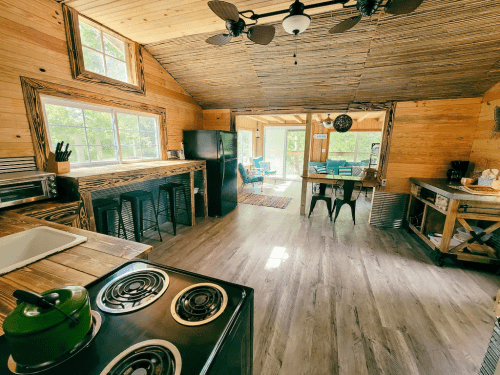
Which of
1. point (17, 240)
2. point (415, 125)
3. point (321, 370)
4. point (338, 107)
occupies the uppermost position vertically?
point (338, 107)

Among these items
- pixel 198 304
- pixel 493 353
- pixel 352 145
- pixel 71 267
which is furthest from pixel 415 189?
pixel 352 145

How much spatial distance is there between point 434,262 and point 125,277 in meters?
3.64

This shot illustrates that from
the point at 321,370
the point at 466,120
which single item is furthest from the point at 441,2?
the point at 321,370

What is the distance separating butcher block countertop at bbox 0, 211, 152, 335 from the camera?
2.79 feet

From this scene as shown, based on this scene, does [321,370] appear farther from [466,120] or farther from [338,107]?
[466,120]

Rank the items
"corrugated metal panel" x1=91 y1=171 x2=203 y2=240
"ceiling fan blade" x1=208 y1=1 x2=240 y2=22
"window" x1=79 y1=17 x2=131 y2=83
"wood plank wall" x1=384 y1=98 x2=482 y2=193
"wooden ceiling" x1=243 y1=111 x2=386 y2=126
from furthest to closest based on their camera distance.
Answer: "wooden ceiling" x1=243 y1=111 x2=386 y2=126
"wood plank wall" x1=384 y1=98 x2=482 y2=193
"corrugated metal panel" x1=91 y1=171 x2=203 y2=240
"window" x1=79 y1=17 x2=131 y2=83
"ceiling fan blade" x1=208 y1=1 x2=240 y2=22

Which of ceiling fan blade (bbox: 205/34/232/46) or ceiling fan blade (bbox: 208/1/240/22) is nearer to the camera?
ceiling fan blade (bbox: 208/1/240/22)

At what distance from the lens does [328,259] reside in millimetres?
2887

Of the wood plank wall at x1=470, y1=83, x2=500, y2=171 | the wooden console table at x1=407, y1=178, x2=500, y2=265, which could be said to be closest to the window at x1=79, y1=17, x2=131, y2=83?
the wooden console table at x1=407, y1=178, x2=500, y2=265

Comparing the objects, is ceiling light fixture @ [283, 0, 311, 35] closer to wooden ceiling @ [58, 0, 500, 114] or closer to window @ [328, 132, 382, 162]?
wooden ceiling @ [58, 0, 500, 114]

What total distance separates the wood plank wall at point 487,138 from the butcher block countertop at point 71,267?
14.8 feet

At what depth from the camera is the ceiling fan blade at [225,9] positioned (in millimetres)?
1690

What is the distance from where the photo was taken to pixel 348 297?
7.11 ft

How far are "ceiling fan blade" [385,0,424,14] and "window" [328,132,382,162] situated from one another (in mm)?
7107
